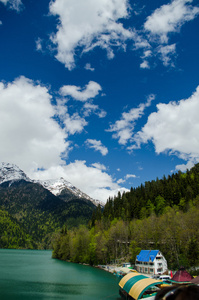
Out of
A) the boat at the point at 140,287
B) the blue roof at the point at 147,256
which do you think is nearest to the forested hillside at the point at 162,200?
the blue roof at the point at 147,256

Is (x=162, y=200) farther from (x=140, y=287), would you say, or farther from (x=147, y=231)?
(x=140, y=287)

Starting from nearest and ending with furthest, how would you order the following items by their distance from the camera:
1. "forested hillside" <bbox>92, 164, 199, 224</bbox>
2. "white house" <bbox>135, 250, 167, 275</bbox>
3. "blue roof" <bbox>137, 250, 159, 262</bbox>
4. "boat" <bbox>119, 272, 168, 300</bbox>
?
"boat" <bbox>119, 272, 168, 300</bbox>
"white house" <bbox>135, 250, 167, 275</bbox>
"blue roof" <bbox>137, 250, 159, 262</bbox>
"forested hillside" <bbox>92, 164, 199, 224</bbox>

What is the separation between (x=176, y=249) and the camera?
72688 millimetres

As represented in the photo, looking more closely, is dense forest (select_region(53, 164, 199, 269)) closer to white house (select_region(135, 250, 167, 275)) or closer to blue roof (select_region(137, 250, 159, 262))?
white house (select_region(135, 250, 167, 275))

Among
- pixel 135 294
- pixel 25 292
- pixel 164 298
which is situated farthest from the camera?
pixel 25 292

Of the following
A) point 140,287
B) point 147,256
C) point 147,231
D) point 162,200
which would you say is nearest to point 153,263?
point 147,256

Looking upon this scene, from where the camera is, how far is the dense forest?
6819cm

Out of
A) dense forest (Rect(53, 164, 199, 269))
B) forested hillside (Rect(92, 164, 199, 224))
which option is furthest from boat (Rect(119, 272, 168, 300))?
forested hillside (Rect(92, 164, 199, 224))

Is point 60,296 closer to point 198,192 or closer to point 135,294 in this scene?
point 135,294

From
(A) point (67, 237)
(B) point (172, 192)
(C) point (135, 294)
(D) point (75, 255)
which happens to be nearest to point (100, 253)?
(D) point (75, 255)

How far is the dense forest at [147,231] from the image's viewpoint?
6819 centimetres

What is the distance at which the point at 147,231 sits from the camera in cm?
8569

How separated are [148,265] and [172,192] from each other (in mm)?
54361

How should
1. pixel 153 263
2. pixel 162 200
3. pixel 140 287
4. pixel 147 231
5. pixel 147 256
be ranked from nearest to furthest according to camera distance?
pixel 140 287
pixel 153 263
pixel 147 256
pixel 147 231
pixel 162 200
